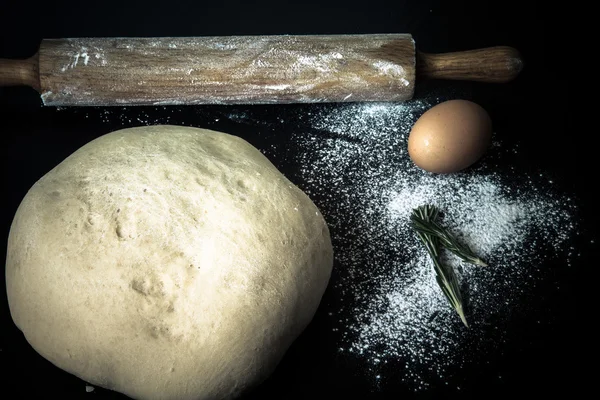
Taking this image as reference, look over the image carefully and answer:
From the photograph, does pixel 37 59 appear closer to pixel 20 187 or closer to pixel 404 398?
pixel 20 187

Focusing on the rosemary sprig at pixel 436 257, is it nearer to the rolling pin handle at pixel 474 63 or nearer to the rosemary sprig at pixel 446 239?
the rosemary sprig at pixel 446 239

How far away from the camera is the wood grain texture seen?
1916mm

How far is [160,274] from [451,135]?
2.90ft

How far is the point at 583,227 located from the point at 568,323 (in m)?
0.30

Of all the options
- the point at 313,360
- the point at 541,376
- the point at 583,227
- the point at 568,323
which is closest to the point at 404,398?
the point at 313,360

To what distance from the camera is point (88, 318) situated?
1452 millimetres

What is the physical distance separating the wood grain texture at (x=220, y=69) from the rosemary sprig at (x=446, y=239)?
0.43m

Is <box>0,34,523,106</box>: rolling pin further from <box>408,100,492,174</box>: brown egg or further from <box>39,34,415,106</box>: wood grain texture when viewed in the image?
<box>408,100,492,174</box>: brown egg

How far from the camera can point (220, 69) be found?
1.94 meters

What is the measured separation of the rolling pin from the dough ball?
0.41 m

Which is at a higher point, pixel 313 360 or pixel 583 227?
pixel 583 227

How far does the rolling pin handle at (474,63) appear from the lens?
2.00m

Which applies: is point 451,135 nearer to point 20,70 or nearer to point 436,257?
point 436,257

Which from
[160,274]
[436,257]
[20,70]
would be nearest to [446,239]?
[436,257]
